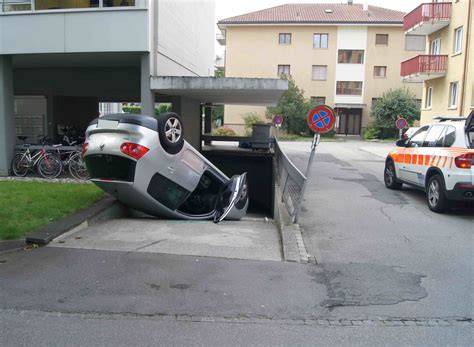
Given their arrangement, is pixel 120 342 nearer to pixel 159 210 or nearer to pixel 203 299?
pixel 203 299

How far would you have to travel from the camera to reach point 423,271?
18.9ft

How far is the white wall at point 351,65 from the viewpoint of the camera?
45.2 m

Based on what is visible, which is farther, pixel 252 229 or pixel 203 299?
pixel 252 229

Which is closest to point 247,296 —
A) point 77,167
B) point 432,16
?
point 77,167

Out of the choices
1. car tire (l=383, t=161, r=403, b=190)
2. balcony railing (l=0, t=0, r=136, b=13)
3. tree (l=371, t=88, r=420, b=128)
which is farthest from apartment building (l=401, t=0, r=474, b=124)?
balcony railing (l=0, t=0, r=136, b=13)

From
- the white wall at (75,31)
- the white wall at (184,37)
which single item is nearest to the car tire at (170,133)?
the white wall at (75,31)

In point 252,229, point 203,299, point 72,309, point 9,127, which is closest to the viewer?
point 72,309

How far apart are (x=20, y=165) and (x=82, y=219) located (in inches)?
253

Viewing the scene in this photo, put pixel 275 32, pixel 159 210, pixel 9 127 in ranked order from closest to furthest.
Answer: pixel 159 210
pixel 9 127
pixel 275 32

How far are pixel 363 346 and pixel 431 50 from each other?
30096 millimetres

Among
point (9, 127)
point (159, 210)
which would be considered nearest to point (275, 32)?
point (9, 127)

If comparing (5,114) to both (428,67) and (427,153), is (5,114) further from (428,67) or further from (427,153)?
(428,67)

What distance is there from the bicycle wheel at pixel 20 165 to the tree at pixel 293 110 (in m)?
31.4

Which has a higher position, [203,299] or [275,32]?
A: [275,32]
